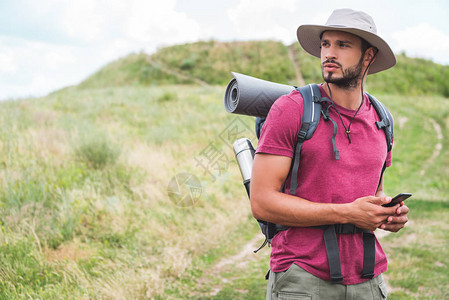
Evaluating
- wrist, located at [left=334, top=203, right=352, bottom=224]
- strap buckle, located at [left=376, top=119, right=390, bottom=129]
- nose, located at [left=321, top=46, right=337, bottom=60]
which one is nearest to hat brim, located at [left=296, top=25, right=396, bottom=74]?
nose, located at [left=321, top=46, right=337, bottom=60]

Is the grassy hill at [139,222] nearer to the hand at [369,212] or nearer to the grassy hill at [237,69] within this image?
the hand at [369,212]

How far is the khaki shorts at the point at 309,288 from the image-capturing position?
1.76m

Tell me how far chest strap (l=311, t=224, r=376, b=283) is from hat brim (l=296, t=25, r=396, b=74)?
97cm

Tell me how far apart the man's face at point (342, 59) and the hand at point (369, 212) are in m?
0.62

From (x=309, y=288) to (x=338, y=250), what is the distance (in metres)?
0.23

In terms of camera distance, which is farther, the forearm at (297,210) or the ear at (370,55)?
the ear at (370,55)

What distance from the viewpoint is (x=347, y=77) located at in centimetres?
193

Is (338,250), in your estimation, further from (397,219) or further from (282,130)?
(282,130)

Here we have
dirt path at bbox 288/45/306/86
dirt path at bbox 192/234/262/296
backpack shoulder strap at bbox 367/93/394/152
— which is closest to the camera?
Answer: backpack shoulder strap at bbox 367/93/394/152

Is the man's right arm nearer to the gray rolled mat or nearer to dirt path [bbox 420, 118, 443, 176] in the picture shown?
the gray rolled mat

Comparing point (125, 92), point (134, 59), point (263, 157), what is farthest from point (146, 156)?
point (134, 59)

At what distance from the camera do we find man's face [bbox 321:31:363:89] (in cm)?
192

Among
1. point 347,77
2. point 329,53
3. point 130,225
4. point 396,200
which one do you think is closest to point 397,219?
point 396,200

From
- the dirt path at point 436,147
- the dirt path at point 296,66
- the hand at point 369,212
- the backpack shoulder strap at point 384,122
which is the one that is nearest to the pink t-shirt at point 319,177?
the hand at point 369,212
